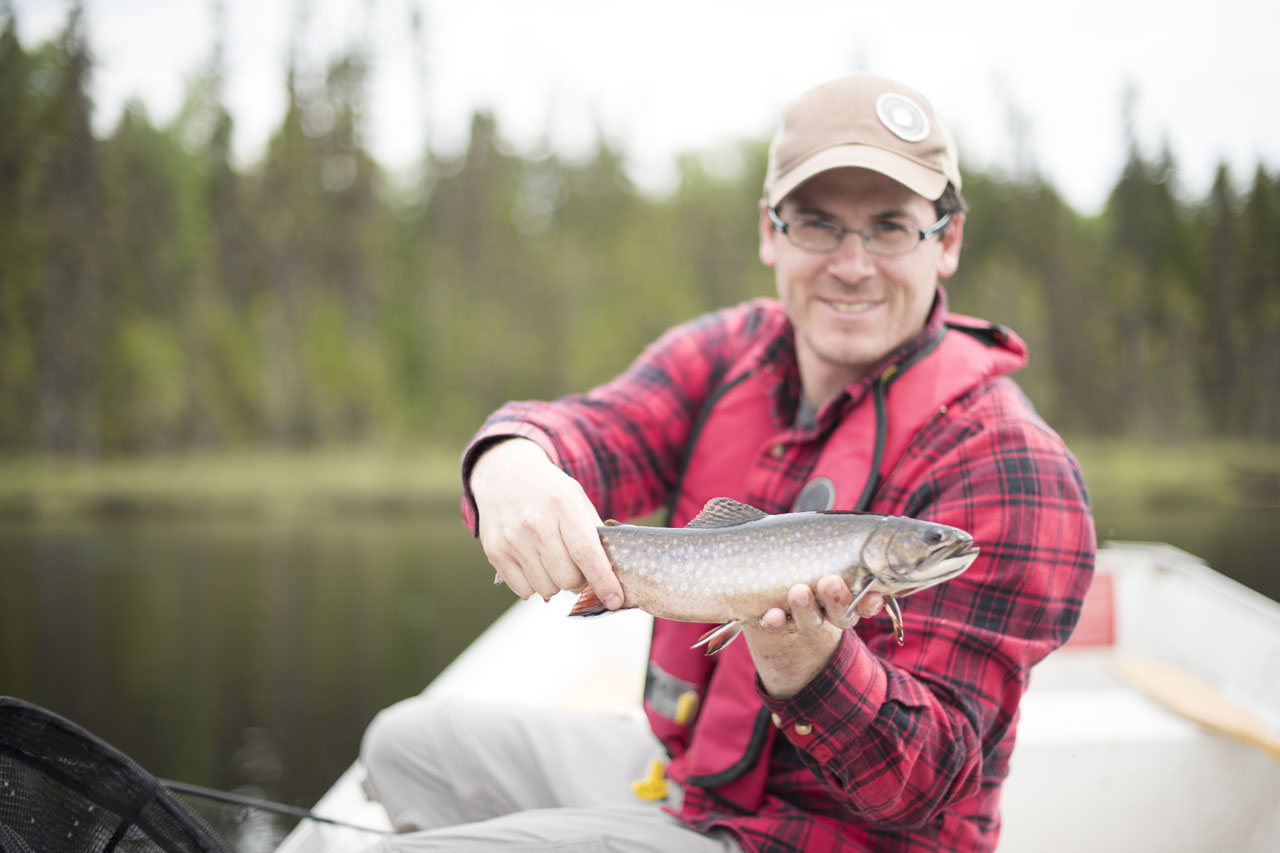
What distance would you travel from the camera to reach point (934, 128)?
2.07 meters

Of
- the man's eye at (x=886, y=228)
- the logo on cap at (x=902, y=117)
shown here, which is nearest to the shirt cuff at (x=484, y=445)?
the man's eye at (x=886, y=228)

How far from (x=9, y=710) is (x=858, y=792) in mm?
1560

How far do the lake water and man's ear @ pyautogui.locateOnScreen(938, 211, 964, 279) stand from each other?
254cm

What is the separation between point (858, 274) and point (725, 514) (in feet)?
2.38

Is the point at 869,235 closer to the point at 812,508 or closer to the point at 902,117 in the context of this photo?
the point at 902,117

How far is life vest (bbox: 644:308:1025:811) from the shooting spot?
6.44ft

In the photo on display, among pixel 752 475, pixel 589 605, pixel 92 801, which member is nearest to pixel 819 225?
pixel 752 475

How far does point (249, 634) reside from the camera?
1149 centimetres

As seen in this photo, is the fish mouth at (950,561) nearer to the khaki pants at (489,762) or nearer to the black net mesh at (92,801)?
the khaki pants at (489,762)

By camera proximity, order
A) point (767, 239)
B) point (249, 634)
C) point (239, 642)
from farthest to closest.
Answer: point (249, 634)
point (239, 642)
point (767, 239)

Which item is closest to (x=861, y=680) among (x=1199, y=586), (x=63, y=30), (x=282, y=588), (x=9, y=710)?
(x=9, y=710)

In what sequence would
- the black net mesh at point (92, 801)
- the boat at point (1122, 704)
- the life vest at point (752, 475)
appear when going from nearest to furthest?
the black net mesh at point (92, 801)
the life vest at point (752, 475)
the boat at point (1122, 704)

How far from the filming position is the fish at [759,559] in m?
1.48

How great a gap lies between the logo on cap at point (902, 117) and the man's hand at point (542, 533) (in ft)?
3.48
